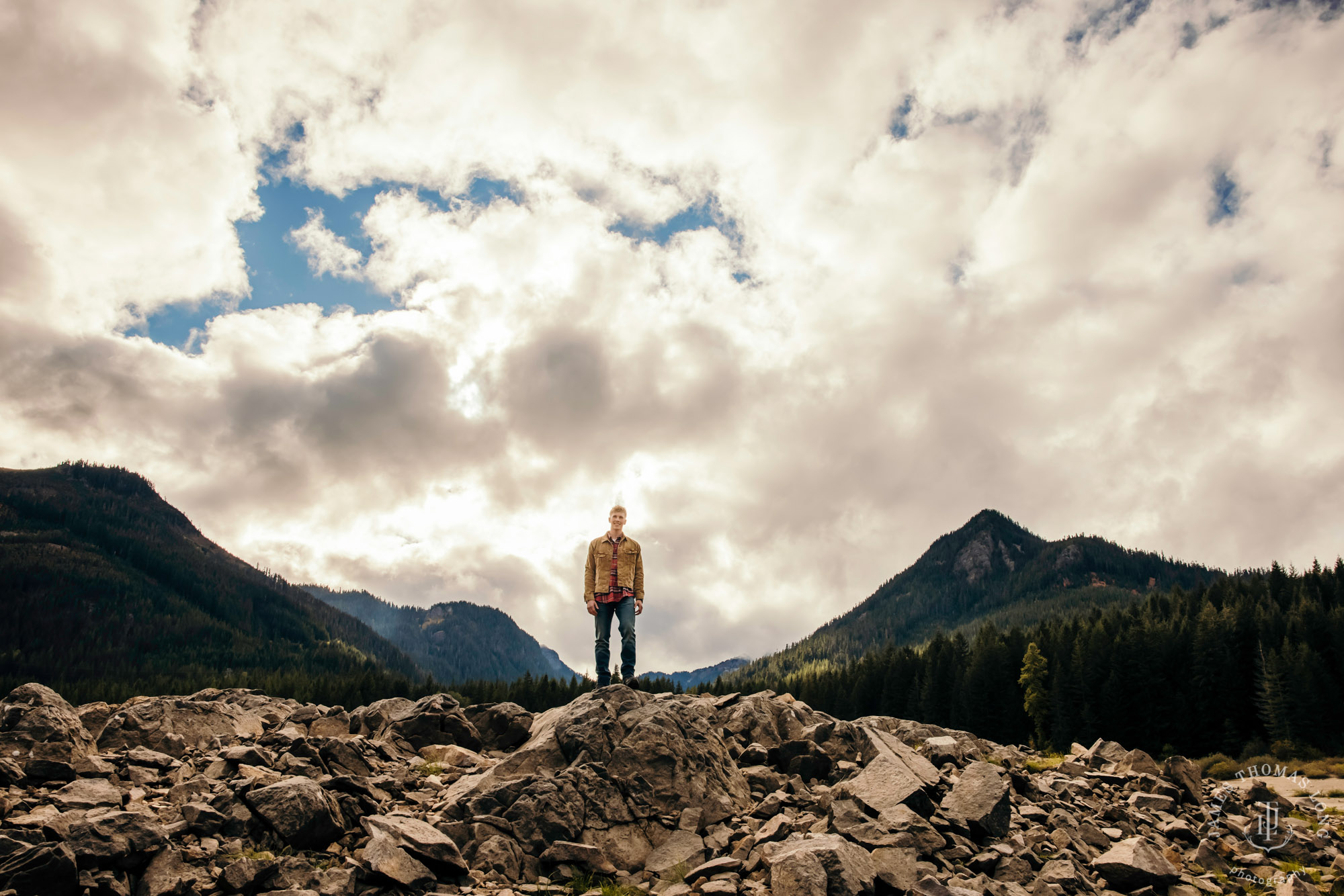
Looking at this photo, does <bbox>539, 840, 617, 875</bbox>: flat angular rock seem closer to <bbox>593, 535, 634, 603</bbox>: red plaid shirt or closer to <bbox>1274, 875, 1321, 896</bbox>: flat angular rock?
<bbox>593, 535, 634, 603</bbox>: red plaid shirt

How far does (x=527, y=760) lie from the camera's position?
18.8 metres

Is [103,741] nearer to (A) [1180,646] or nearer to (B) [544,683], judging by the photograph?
(B) [544,683]

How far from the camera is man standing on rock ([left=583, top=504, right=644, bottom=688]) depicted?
2381cm

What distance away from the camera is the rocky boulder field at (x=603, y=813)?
1323cm

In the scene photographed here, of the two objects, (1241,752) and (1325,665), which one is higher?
(1325,665)

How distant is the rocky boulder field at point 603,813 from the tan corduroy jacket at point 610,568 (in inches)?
143

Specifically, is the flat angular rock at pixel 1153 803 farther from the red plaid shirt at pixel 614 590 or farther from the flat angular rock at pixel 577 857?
the red plaid shirt at pixel 614 590

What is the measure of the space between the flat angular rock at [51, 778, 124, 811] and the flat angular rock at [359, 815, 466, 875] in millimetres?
5576

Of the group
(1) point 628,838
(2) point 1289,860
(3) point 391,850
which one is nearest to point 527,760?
(1) point 628,838

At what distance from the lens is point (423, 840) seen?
46.5 ft

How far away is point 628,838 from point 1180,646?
9339 centimetres

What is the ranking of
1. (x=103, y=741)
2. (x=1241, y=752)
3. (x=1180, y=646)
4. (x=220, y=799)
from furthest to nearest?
(x=1180, y=646)
(x=1241, y=752)
(x=103, y=741)
(x=220, y=799)

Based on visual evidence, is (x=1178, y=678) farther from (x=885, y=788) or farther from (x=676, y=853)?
(x=676, y=853)

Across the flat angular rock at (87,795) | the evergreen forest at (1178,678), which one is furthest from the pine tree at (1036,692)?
the flat angular rock at (87,795)
